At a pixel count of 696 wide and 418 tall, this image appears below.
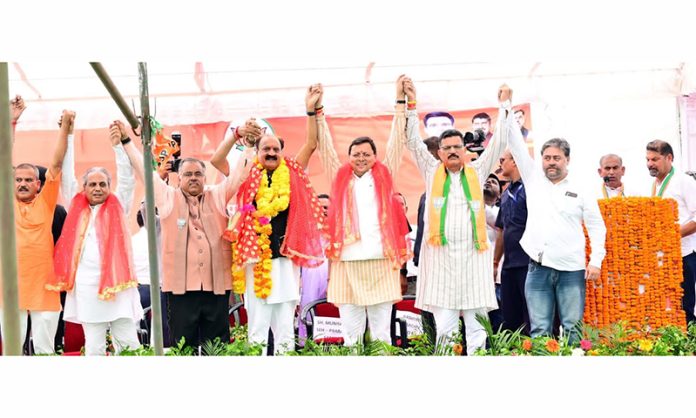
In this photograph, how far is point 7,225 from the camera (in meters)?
2.14

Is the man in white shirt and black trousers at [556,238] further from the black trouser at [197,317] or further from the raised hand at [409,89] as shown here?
the black trouser at [197,317]

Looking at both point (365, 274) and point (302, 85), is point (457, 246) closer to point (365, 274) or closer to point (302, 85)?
point (365, 274)

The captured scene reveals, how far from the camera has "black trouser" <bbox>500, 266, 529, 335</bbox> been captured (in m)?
5.77

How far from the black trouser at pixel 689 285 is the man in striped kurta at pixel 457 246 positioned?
1559 millimetres

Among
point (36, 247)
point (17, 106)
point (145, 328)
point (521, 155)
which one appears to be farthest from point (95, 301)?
point (521, 155)

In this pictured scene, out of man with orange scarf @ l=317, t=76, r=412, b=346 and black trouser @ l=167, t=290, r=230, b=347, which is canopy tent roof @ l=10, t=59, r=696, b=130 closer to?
man with orange scarf @ l=317, t=76, r=412, b=346

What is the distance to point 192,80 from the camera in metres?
6.19

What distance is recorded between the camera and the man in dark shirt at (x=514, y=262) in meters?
5.77

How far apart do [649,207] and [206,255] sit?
2.80 meters

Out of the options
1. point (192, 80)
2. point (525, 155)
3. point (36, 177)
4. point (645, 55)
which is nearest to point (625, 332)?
point (525, 155)

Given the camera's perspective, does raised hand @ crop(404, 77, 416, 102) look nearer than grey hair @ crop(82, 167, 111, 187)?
Yes

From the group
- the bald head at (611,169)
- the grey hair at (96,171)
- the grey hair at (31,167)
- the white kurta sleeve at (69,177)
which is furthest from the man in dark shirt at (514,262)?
the grey hair at (31,167)

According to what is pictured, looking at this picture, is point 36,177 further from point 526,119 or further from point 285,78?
point 526,119

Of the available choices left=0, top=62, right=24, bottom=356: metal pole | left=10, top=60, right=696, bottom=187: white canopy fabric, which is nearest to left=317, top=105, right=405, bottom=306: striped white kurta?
left=10, top=60, right=696, bottom=187: white canopy fabric
